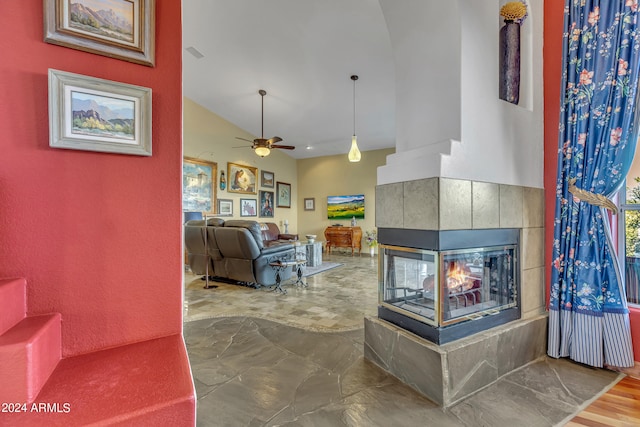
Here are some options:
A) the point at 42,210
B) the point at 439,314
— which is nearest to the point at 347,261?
the point at 439,314

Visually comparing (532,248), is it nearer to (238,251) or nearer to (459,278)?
(459,278)

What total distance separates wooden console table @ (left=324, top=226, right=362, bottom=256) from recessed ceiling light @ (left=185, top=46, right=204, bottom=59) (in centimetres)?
540

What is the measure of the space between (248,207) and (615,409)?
7.42 m

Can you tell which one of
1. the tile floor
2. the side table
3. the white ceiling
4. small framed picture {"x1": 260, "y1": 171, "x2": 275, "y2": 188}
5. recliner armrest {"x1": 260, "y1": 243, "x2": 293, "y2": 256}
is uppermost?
the white ceiling

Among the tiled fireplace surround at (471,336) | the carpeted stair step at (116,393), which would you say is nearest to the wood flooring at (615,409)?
the tiled fireplace surround at (471,336)

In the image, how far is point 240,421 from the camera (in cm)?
156

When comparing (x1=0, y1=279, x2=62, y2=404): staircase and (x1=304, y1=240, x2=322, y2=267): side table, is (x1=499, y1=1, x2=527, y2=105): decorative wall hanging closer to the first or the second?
(x1=0, y1=279, x2=62, y2=404): staircase

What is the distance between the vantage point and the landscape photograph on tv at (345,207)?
8.48 m

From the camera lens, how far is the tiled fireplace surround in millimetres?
1725

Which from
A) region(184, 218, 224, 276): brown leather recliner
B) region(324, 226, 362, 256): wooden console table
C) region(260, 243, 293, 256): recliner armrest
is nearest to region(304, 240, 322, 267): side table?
region(260, 243, 293, 256): recliner armrest

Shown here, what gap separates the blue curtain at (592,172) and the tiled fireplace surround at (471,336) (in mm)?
156

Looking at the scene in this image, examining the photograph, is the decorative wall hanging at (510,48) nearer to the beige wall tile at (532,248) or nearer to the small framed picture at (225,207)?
the beige wall tile at (532,248)

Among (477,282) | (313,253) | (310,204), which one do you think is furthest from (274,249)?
(310,204)

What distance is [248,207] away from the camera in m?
7.95
